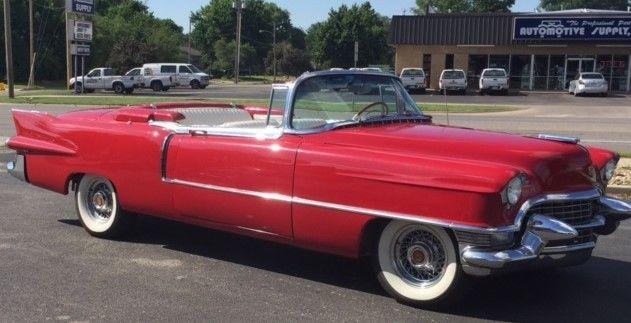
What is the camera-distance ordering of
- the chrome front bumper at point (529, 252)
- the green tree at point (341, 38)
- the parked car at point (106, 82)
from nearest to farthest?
the chrome front bumper at point (529, 252) → the parked car at point (106, 82) → the green tree at point (341, 38)

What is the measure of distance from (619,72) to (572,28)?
4528mm

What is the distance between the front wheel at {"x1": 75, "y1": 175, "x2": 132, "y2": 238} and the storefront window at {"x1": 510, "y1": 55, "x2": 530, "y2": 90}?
44.2 m

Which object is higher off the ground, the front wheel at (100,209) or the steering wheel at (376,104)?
the steering wheel at (376,104)

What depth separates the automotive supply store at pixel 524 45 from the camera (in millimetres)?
44781

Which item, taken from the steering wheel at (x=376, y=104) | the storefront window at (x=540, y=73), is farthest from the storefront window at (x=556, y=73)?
the steering wheel at (x=376, y=104)

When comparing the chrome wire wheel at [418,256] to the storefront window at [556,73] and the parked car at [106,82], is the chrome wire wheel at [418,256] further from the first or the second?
the storefront window at [556,73]

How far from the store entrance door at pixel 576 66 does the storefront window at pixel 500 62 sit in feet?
12.5

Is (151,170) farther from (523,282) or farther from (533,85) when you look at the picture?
(533,85)

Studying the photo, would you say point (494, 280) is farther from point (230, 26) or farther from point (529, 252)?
point (230, 26)

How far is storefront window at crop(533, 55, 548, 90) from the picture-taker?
47.4m

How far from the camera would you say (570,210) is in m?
4.69

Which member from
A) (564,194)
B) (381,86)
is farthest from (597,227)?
(381,86)

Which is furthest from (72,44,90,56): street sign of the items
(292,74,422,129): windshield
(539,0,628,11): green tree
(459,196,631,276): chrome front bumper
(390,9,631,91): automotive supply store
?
(539,0,628,11): green tree

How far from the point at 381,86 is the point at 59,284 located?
2.96 m
